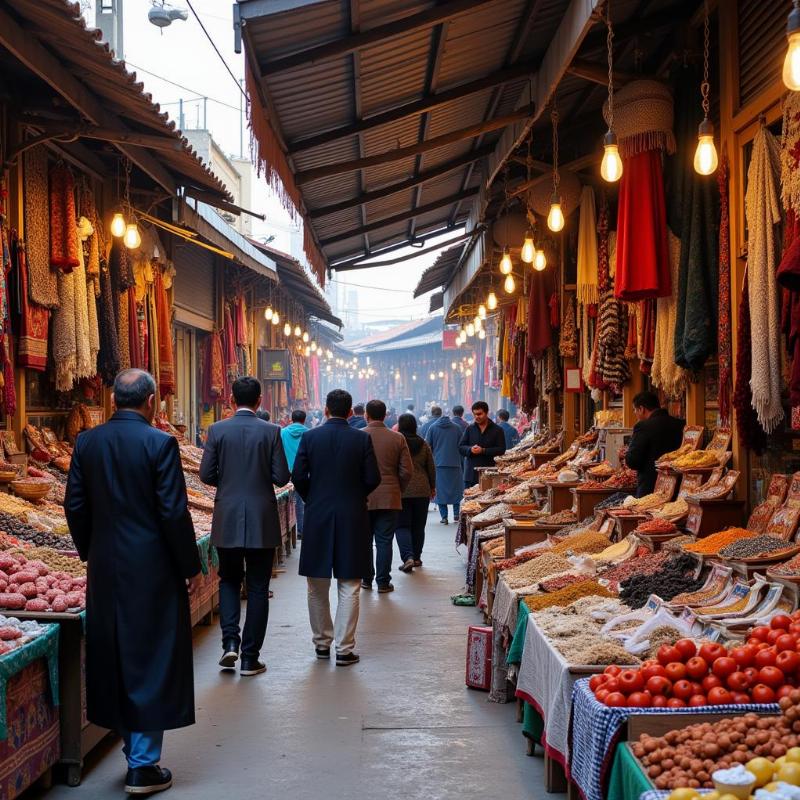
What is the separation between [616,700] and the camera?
3408 millimetres

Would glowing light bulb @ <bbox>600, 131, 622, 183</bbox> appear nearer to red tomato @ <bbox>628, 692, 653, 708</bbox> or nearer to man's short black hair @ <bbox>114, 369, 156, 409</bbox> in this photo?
man's short black hair @ <bbox>114, 369, 156, 409</bbox>

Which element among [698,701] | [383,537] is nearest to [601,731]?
[698,701]

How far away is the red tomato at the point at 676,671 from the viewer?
11.5 ft

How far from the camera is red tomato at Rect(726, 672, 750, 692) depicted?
11.2 ft

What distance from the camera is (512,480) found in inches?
439

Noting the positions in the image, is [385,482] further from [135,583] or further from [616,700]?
[616,700]

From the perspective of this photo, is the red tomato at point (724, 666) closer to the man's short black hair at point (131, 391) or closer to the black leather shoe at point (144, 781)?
the black leather shoe at point (144, 781)

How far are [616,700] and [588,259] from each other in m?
6.25

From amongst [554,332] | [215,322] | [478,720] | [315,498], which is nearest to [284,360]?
[215,322]

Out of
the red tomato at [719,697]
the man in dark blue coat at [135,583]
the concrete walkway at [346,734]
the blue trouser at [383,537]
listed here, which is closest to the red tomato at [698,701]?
the red tomato at [719,697]

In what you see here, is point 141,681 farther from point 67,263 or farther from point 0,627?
point 67,263

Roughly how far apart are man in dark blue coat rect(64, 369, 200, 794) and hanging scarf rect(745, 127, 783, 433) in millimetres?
3155

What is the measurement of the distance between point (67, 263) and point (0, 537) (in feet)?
8.97

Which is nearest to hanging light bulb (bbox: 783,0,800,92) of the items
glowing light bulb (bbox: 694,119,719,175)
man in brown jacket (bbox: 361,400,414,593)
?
glowing light bulb (bbox: 694,119,719,175)
